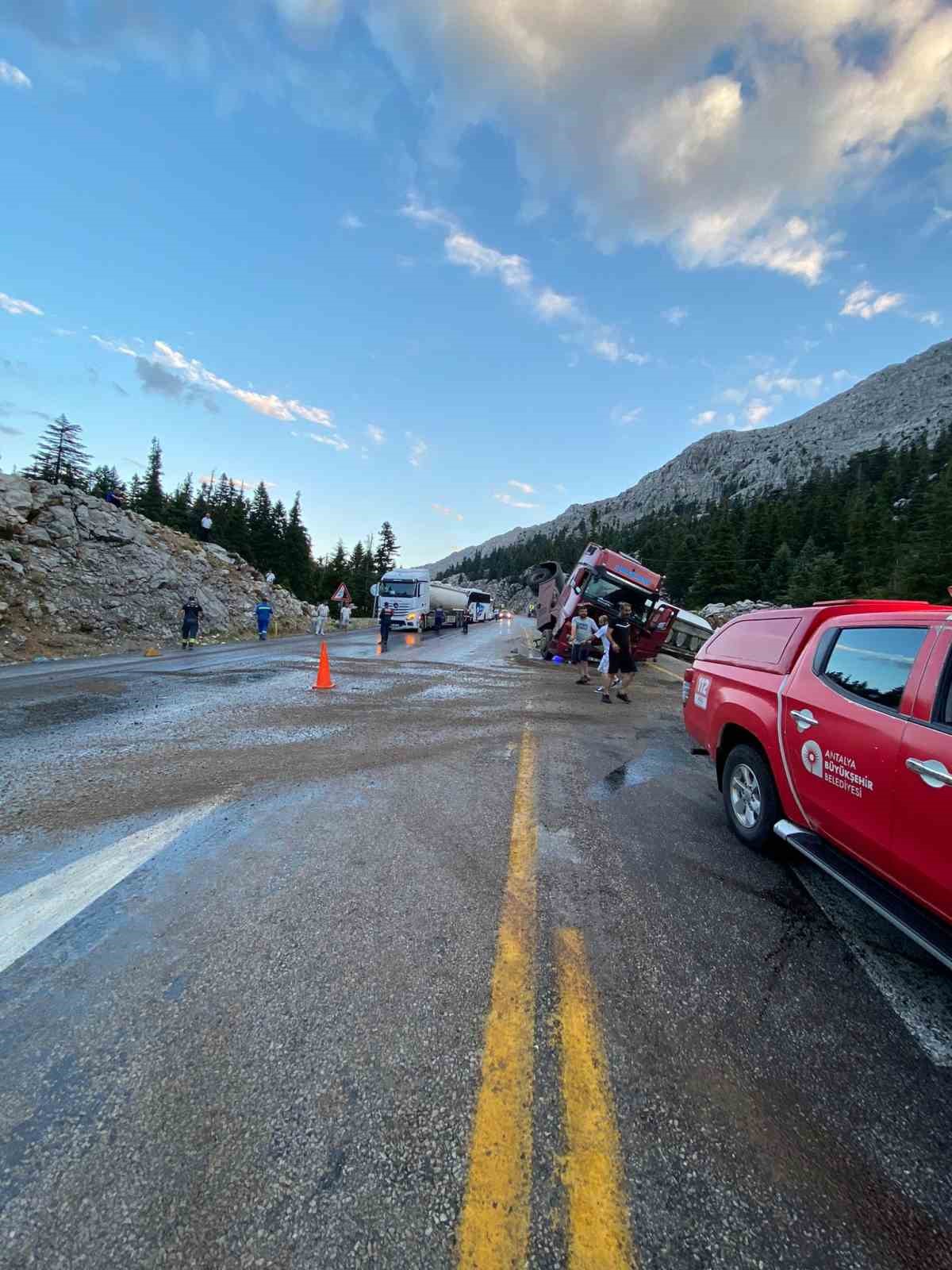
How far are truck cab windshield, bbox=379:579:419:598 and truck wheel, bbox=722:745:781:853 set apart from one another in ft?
83.5

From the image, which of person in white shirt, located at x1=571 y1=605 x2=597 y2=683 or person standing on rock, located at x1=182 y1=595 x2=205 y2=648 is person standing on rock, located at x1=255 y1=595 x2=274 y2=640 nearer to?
person standing on rock, located at x1=182 y1=595 x2=205 y2=648

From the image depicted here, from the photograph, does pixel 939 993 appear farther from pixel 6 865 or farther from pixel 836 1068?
pixel 6 865

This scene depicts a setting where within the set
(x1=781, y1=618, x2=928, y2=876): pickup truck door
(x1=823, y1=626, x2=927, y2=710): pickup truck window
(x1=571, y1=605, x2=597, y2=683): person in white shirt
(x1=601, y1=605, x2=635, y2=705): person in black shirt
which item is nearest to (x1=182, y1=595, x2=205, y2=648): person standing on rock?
(x1=571, y1=605, x2=597, y2=683): person in white shirt

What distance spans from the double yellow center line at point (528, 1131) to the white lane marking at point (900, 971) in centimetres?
143

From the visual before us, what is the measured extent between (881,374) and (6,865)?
10522 inches

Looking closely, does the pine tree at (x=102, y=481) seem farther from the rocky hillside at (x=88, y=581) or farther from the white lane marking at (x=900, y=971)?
the white lane marking at (x=900, y=971)

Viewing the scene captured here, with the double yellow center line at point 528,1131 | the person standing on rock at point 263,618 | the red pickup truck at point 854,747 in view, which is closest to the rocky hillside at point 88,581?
the person standing on rock at point 263,618

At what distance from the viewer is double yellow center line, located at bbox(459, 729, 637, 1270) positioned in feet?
4.70

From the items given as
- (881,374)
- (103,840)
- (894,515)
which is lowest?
(103,840)

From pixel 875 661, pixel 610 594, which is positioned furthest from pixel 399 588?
pixel 875 661

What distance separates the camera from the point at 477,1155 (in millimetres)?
1645

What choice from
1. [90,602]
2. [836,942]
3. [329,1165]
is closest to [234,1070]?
[329,1165]

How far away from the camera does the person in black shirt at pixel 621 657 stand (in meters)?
10.3

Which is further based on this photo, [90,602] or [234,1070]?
[90,602]
